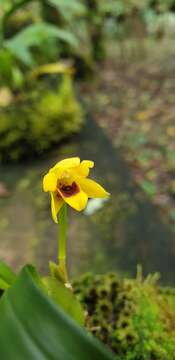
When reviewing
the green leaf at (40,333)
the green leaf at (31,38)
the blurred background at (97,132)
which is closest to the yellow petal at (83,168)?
the green leaf at (40,333)

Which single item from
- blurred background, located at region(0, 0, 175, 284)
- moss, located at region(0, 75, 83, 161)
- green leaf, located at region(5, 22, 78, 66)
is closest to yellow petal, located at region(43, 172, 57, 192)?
blurred background, located at region(0, 0, 175, 284)

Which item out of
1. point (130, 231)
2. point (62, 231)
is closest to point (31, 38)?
point (130, 231)

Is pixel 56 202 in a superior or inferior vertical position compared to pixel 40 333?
superior

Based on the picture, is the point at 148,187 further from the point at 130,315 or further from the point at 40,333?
the point at 40,333

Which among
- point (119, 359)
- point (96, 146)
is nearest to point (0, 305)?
point (119, 359)

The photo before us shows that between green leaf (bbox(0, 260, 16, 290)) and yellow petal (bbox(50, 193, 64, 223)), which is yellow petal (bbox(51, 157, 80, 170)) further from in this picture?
green leaf (bbox(0, 260, 16, 290))

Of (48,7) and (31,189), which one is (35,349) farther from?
(48,7)
